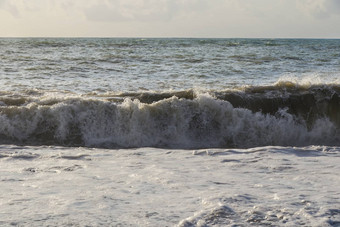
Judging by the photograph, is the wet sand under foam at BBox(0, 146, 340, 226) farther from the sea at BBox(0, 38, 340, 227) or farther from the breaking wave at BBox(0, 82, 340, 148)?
the breaking wave at BBox(0, 82, 340, 148)

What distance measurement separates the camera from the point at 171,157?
6191mm

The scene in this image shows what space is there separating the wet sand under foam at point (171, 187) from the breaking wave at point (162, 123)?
6.59ft

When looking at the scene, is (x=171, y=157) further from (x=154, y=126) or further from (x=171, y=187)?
(x=154, y=126)

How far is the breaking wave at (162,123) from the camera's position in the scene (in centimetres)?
853

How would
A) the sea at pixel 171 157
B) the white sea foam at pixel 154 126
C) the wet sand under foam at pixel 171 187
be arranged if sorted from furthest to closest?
the white sea foam at pixel 154 126 → the sea at pixel 171 157 → the wet sand under foam at pixel 171 187

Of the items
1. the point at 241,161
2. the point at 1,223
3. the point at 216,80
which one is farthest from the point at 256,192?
the point at 216,80

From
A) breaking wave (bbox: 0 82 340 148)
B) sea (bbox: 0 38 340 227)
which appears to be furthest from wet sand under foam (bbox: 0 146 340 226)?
breaking wave (bbox: 0 82 340 148)

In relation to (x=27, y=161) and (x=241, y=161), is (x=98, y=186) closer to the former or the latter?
(x=27, y=161)

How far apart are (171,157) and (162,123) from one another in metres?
2.77

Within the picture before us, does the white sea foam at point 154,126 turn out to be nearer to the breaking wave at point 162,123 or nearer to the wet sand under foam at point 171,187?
the breaking wave at point 162,123

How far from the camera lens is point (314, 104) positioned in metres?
10.4

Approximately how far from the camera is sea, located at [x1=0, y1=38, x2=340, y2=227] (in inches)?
155

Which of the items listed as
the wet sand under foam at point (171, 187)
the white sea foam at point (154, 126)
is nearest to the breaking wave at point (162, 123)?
the white sea foam at point (154, 126)

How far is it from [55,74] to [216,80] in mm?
5646
